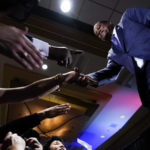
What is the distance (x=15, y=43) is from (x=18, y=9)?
146 millimetres

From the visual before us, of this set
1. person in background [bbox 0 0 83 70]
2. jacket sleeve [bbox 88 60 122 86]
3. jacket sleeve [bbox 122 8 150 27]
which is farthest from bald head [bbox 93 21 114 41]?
person in background [bbox 0 0 83 70]

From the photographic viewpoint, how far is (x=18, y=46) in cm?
84

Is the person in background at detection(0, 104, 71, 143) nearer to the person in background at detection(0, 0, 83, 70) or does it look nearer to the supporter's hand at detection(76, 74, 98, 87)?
the supporter's hand at detection(76, 74, 98, 87)

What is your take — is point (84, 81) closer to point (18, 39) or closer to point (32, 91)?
point (32, 91)

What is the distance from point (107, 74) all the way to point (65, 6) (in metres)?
1.25

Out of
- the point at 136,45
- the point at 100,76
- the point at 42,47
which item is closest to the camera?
the point at 136,45

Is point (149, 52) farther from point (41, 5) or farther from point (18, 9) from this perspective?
point (41, 5)

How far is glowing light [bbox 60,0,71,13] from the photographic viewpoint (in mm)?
2492

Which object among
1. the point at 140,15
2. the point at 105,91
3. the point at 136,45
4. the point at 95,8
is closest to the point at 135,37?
the point at 136,45

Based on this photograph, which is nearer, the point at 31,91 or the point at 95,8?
the point at 31,91

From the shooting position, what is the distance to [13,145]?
1.25 meters

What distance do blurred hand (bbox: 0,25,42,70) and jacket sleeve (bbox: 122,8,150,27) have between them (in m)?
0.90

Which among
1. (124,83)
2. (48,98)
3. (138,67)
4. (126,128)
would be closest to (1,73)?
(48,98)

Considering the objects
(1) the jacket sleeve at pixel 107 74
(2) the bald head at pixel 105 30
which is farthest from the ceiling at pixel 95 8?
(1) the jacket sleeve at pixel 107 74
